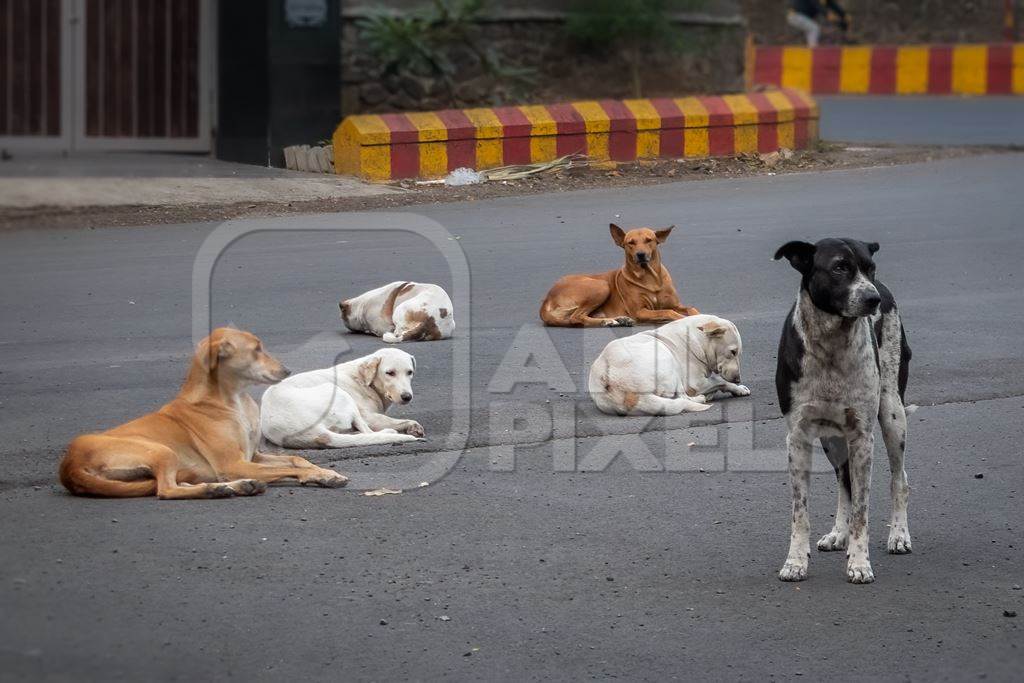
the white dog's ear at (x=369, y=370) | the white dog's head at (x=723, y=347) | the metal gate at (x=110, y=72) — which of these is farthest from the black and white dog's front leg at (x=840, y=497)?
the metal gate at (x=110, y=72)

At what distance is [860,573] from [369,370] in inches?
124

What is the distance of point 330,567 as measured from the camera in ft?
20.7

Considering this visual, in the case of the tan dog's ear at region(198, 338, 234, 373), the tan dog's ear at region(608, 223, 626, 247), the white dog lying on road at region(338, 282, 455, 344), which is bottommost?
the white dog lying on road at region(338, 282, 455, 344)

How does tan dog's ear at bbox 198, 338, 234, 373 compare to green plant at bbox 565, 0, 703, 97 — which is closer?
tan dog's ear at bbox 198, 338, 234, 373

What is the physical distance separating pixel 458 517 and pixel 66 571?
1.69 meters

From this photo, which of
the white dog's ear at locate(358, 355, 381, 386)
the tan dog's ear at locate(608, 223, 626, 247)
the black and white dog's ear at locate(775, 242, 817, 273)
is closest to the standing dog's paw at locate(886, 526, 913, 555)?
the black and white dog's ear at locate(775, 242, 817, 273)

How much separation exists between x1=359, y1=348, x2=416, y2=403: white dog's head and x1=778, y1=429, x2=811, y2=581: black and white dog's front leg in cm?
262

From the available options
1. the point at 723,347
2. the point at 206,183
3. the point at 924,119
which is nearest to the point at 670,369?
the point at 723,347

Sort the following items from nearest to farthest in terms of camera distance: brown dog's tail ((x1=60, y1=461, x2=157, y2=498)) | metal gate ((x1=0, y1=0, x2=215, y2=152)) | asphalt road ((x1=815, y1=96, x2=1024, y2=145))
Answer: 1. brown dog's tail ((x1=60, y1=461, x2=157, y2=498))
2. metal gate ((x1=0, y1=0, x2=215, y2=152))
3. asphalt road ((x1=815, y1=96, x2=1024, y2=145))

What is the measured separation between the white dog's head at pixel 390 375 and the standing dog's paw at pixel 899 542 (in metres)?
2.80

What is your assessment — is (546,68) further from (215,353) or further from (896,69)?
(215,353)

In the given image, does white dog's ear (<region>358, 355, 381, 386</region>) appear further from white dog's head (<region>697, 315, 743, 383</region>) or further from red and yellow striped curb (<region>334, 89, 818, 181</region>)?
red and yellow striped curb (<region>334, 89, 818, 181</region>)

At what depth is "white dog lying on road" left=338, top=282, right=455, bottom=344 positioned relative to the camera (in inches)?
427

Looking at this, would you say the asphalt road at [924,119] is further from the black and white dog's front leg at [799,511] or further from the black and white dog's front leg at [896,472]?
the black and white dog's front leg at [799,511]
